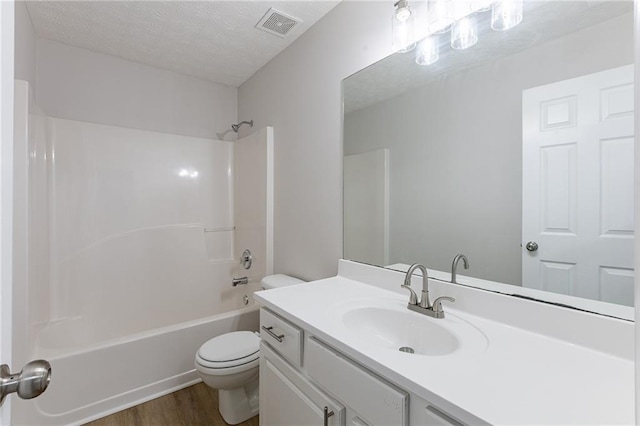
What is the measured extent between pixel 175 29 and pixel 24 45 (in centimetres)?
80

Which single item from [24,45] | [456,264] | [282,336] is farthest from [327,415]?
[24,45]

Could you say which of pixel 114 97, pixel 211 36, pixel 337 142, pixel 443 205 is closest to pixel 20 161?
pixel 114 97

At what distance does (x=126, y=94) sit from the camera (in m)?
2.32

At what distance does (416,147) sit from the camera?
4.39 feet

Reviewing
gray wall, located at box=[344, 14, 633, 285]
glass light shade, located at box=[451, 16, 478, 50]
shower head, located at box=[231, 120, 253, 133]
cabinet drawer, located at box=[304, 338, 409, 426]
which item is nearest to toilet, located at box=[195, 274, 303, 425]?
cabinet drawer, located at box=[304, 338, 409, 426]

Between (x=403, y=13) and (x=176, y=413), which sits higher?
(x=403, y=13)

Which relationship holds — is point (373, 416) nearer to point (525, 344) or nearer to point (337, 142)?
point (525, 344)

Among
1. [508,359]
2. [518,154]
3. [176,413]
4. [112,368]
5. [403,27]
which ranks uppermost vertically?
[403,27]

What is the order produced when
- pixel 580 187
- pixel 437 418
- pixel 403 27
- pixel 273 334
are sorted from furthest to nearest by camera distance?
1. pixel 403 27
2. pixel 273 334
3. pixel 580 187
4. pixel 437 418

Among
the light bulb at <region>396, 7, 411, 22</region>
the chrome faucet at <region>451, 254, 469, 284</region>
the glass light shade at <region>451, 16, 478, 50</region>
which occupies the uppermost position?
the light bulb at <region>396, 7, 411, 22</region>

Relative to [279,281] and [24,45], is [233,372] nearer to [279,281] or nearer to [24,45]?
[279,281]

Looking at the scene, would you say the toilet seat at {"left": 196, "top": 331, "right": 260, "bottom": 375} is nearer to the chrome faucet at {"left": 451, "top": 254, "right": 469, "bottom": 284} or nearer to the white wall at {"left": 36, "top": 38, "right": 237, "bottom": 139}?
the chrome faucet at {"left": 451, "top": 254, "right": 469, "bottom": 284}

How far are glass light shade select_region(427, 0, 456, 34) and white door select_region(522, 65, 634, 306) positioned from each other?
45 centimetres

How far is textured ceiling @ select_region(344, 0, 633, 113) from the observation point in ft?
2.92
